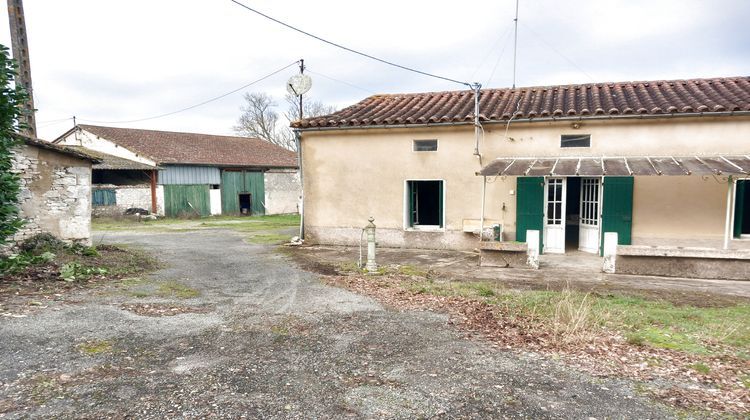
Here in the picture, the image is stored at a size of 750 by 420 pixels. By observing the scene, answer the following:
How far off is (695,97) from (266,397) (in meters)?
12.1

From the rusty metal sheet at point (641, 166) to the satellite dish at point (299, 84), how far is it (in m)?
9.27

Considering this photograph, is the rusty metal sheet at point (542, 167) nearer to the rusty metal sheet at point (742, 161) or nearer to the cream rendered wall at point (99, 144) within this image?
→ the rusty metal sheet at point (742, 161)

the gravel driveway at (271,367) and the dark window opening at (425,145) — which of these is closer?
the gravel driveway at (271,367)

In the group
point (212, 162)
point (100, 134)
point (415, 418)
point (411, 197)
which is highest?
point (100, 134)

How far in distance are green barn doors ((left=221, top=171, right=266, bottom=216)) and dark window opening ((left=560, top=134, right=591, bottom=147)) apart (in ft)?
70.2

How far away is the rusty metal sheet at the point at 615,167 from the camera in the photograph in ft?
30.2

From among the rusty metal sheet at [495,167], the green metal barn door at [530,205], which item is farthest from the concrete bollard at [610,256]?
the rusty metal sheet at [495,167]

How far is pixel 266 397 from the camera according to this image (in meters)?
3.64

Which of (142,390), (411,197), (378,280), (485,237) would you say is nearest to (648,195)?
(485,237)

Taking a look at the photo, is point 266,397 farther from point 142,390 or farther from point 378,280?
point 378,280

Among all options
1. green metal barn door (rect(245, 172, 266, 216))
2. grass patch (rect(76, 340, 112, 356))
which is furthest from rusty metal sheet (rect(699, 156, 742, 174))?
green metal barn door (rect(245, 172, 266, 216))

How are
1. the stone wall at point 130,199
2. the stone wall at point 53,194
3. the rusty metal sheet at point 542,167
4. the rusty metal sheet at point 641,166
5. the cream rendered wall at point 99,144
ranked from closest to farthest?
the rusty metal sheet at point 641,166, the stone wall at point 53,194, the rusty metal sheet at point 542,167, the stone wall at point 130,199, the cream rendered wall at point 99,144

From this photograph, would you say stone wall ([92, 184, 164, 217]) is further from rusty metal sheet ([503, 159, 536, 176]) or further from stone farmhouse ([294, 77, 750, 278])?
rusty metal sheet ([503, 159, 536, 176])

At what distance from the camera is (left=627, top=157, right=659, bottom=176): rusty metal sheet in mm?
9061
